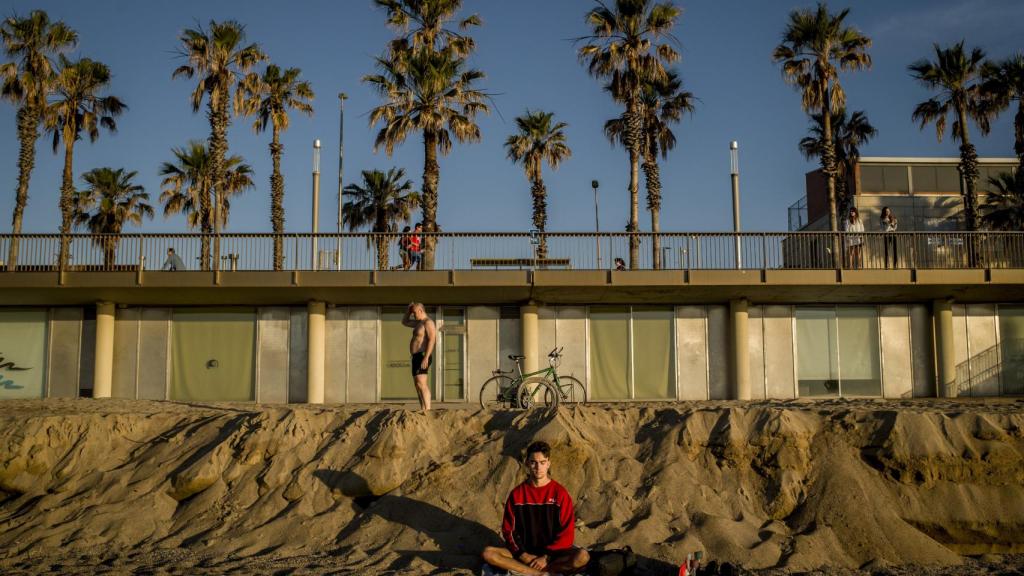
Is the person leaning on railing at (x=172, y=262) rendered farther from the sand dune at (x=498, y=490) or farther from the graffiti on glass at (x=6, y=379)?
the sand dune at (x=498, y=490)

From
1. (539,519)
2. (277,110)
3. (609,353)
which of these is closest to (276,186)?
(277,110)

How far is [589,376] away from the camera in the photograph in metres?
20.5

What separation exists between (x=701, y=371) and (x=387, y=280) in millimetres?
7770

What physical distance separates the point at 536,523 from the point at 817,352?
14706 mm

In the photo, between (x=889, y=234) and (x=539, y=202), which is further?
(x=539, y=202)

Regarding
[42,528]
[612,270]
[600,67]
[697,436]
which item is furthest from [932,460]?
[600,67]

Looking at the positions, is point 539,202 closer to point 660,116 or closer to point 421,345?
point 660,116

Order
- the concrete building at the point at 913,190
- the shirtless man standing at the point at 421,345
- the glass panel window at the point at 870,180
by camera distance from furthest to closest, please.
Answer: the glass panel window at the point at 870,180
the concrete building at the point at 913,190
the shirtless man standing at the point at 421,345

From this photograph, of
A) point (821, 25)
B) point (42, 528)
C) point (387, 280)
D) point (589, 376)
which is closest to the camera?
point (42, 528)

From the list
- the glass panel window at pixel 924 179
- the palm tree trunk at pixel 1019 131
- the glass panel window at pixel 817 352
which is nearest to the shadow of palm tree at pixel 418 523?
the glass panel window at pixel 817 352

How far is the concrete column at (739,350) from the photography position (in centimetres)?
2011

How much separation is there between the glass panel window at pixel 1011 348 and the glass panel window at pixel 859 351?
121 inches

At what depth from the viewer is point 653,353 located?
67.6 ft

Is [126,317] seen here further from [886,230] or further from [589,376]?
[886,230]
